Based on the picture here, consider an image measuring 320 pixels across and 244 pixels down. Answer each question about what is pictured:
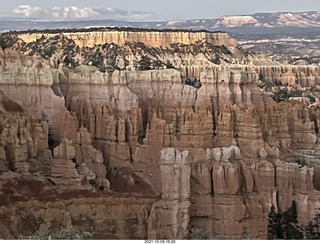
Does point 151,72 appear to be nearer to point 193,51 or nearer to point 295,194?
point 295,194

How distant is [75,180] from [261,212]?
10.8 meters

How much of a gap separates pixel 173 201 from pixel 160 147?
11736mm

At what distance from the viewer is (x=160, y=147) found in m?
47.7

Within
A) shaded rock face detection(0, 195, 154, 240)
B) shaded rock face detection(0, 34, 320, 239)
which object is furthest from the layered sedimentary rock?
shaded rock face detection(0, 195, 154, 240)

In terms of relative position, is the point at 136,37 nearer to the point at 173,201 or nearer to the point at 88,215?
the point at 88,215

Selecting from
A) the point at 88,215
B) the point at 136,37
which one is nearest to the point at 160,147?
the point at 88,215

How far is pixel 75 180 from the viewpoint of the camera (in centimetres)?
4206

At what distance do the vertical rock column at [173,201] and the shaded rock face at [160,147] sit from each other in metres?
0.05

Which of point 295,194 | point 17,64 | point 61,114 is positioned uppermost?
point 17,64

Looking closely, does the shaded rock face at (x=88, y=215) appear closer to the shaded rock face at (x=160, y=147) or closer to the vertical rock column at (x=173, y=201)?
the shaded rock face at (x=160, y=147)

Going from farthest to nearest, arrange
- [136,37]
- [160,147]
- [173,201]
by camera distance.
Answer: [136,37] < [160,147] < [173,201]

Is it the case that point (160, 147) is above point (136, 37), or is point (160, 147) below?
below

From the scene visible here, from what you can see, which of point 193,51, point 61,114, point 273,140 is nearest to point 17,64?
point 61,114

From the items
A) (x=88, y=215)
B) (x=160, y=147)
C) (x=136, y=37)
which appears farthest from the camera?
(x=136, y=37)
